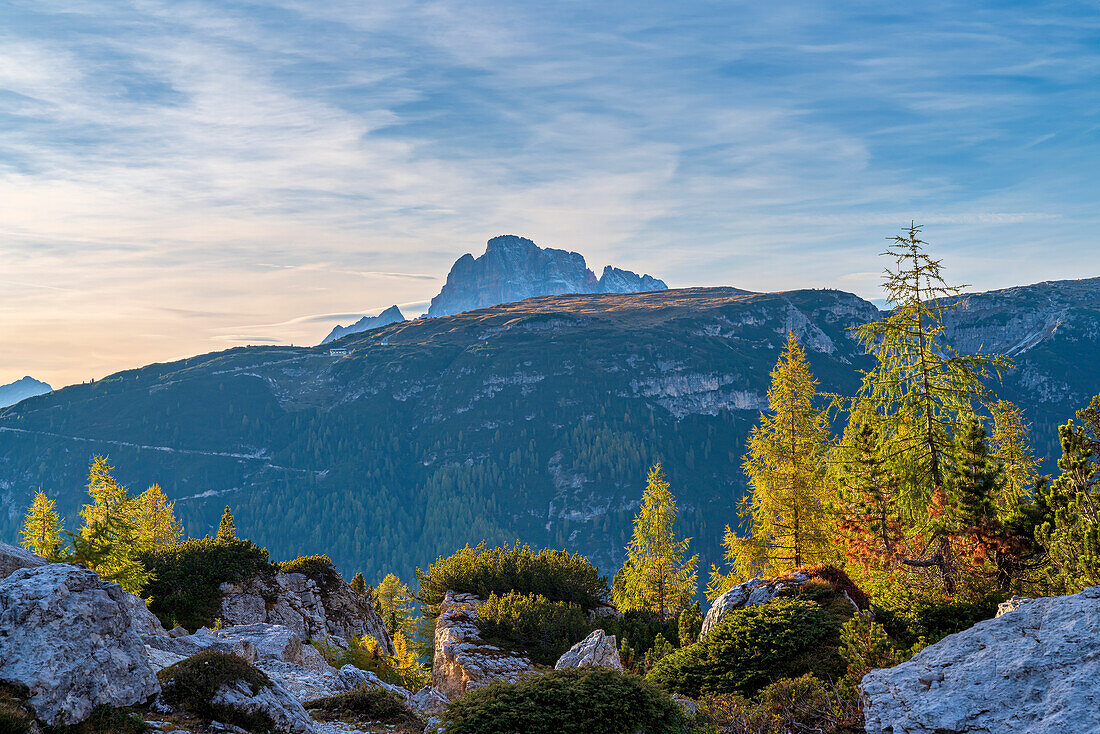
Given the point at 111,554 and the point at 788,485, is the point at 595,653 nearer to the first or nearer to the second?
the point at 111,554

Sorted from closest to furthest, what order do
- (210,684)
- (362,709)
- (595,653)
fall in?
(210,684) → (362,709) → (595,653)

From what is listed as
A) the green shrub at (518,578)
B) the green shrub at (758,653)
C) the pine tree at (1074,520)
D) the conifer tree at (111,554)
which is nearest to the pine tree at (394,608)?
the green shrub at (518,578)

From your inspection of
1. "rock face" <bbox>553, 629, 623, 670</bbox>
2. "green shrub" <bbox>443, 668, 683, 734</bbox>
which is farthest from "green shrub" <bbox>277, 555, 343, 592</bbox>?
"green shrub" <bbox>443, 668, 683, 734</bbox>

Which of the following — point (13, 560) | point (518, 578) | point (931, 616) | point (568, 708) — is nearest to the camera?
point (568, 708)

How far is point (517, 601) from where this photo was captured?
26.9 metres

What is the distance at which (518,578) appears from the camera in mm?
32375

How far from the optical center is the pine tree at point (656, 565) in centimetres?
4216

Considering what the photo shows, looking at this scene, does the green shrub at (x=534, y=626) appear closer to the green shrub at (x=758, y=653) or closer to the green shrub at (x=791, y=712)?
the green shrub at (x=758, y=653)

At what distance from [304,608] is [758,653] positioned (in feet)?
69.9

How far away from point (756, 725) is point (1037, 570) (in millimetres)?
10690

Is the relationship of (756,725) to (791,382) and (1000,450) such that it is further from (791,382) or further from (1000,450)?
(1000,450)

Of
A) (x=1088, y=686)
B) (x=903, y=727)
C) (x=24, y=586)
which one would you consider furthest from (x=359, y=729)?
(x=1088, y=686)

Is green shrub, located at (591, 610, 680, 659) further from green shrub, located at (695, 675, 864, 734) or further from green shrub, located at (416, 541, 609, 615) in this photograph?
green shrub, located at (695, 675, 864, 734)

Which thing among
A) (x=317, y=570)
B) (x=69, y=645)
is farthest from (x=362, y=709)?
(x=317, y=570)
